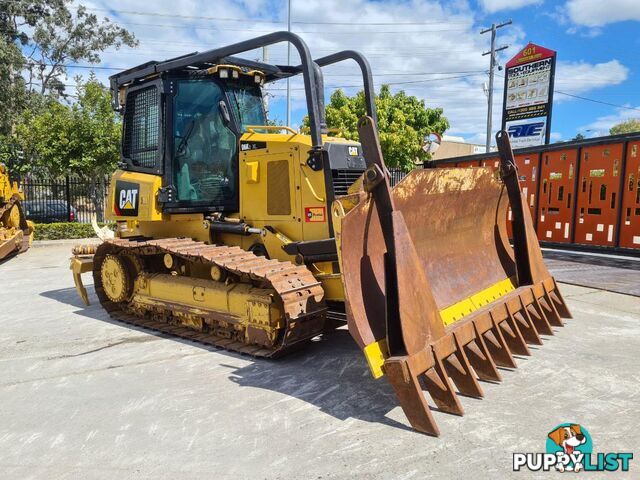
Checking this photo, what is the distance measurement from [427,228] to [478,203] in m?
1.01

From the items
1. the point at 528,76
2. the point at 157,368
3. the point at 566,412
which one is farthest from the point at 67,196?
the point at 566,412

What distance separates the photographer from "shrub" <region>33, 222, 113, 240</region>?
1617cm

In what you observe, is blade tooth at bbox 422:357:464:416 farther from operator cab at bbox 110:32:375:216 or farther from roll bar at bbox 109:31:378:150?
operator cab at bbox 110:32:375:216

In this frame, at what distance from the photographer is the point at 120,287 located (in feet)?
20.6

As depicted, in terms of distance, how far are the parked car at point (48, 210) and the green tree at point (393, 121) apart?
1158 cm

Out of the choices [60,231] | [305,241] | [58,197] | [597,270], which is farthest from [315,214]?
[58,197]

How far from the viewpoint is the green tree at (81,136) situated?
1742 cm

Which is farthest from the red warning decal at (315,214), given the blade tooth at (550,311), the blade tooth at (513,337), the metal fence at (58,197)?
the metal fence at (58,197)

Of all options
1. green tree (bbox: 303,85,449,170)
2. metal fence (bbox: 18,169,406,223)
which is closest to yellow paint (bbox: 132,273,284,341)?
metal fence (bbox: 18,169,406,223)

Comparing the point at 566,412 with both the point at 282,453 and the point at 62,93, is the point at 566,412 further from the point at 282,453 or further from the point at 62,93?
the point at 62,93

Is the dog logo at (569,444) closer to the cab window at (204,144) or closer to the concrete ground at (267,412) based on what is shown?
the concrete ground at (267,412)

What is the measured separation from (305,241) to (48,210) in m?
16.2

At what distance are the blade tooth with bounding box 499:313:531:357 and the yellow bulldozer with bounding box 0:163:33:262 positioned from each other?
36.2 feet

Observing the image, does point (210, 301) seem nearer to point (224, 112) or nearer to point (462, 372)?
point (224, 112)
